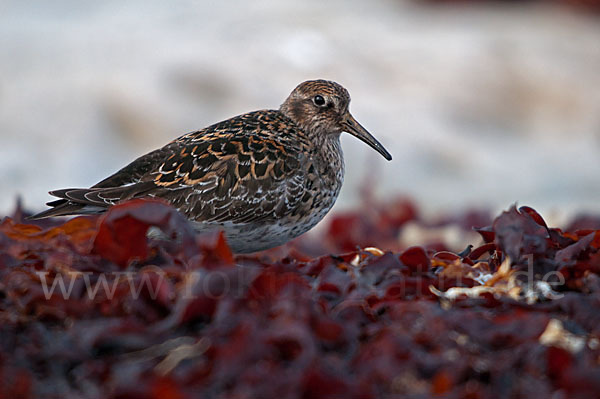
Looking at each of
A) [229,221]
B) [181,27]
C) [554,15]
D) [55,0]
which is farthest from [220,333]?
[554,15]

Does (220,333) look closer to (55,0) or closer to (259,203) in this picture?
(259,203)

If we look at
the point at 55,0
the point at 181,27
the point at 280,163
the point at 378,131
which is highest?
the point at 55,0

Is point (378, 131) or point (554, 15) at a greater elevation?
point (554, 15)

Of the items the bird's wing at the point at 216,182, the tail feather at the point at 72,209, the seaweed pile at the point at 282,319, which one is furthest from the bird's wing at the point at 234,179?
the seaweed pile at the point at 282,319

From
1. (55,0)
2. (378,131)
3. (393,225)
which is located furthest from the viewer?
(55,0)

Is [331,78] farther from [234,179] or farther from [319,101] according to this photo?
[234,179]

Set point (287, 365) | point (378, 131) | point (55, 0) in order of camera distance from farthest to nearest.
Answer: point (55, 0) < point (378, 131) < point (287, 365)

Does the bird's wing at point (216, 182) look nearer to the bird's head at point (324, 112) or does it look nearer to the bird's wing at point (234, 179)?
the bird's wing at point (234, 179)
